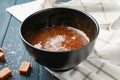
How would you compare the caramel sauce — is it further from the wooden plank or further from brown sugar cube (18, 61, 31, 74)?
the wooden plank

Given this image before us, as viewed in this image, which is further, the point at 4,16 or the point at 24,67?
the point at 4,16

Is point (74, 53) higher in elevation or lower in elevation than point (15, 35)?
higher

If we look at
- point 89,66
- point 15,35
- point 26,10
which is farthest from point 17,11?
point 89,66

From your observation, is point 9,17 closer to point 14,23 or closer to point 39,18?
point 14,23

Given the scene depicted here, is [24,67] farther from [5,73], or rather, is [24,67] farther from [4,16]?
[4,16]

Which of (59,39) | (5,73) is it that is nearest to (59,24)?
(59,39)

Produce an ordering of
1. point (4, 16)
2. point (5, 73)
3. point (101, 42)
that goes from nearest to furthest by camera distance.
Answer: point (5, 73)
point (101, 42)
point (4, 16)
